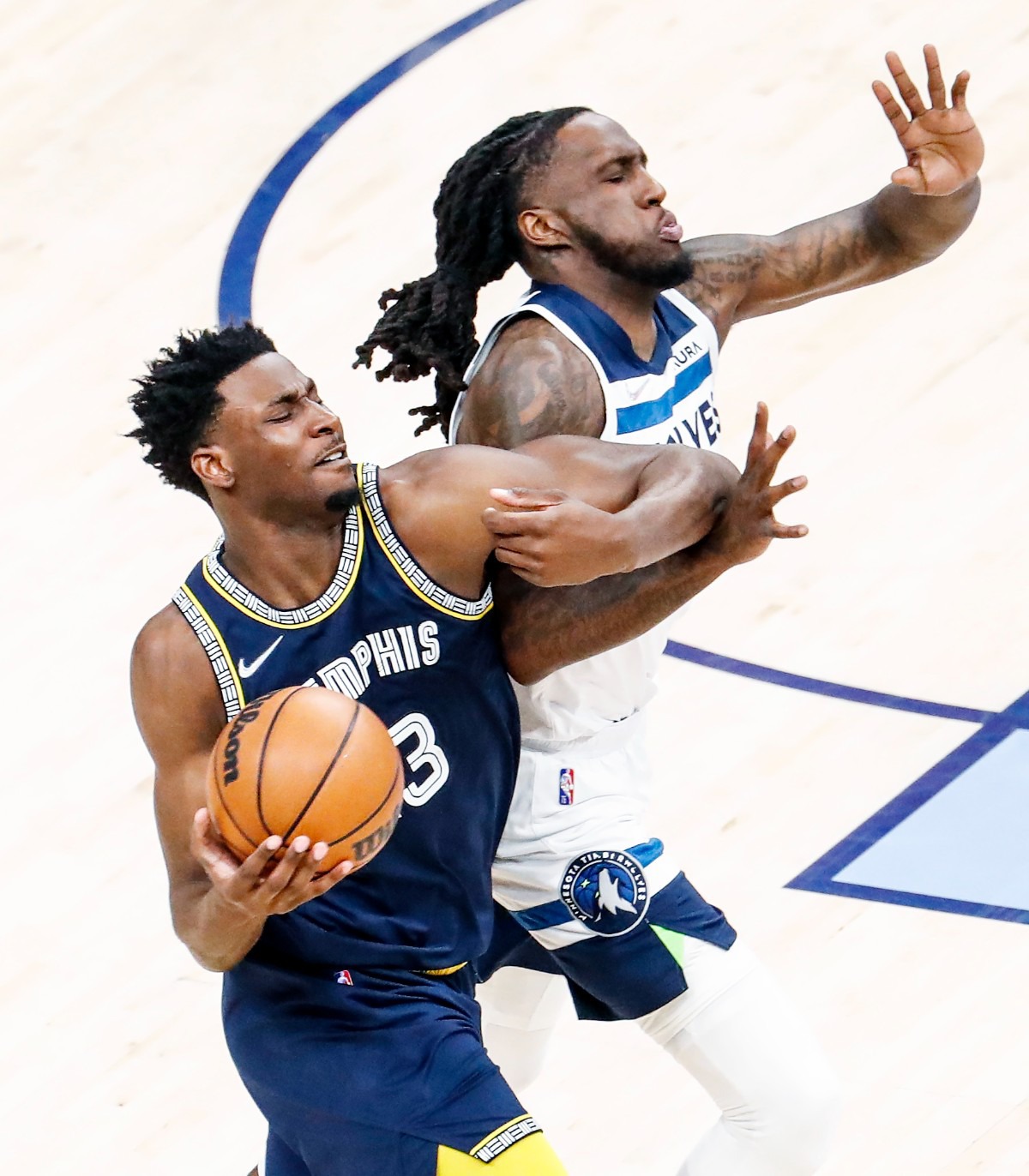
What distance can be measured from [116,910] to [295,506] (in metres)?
2.52

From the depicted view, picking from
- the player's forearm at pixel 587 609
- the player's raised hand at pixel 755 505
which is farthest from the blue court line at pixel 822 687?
the player's raised hand at pixel 755 505

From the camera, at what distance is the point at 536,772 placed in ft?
16.4

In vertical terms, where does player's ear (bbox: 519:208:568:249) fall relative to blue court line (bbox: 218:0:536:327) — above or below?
below

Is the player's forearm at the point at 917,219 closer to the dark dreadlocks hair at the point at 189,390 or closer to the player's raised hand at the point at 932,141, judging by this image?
the player's raised hand at the point at 932,141

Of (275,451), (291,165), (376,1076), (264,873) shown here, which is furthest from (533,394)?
(291,165)

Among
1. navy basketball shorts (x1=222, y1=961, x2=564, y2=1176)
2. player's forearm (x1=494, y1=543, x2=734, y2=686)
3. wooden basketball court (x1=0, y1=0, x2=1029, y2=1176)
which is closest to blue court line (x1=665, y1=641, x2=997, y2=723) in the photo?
wooden basketball court (x1=0, y1=0, x2=1029, y2=1176)

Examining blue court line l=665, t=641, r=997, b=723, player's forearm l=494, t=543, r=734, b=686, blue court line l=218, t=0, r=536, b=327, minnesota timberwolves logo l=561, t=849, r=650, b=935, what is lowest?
blue court line l=665, t=641, r=997, b=723

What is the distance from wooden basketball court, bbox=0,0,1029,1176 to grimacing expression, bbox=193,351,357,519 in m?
2.08

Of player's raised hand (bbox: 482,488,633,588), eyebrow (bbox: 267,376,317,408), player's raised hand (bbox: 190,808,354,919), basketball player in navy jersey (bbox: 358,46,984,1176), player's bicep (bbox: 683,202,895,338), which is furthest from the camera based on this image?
player's bicep (bbox: 683,202,895,338)

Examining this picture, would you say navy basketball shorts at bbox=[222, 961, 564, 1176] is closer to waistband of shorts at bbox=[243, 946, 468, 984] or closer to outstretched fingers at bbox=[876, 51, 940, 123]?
waistband of shorts at bbox=[243, 946, 468, 984]

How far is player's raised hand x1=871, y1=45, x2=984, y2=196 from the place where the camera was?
5.41 m

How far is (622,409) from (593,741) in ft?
2.36

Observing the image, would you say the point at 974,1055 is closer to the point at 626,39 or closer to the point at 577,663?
the point at 577,663

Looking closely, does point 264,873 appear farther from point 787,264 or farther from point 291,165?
point 291,165
